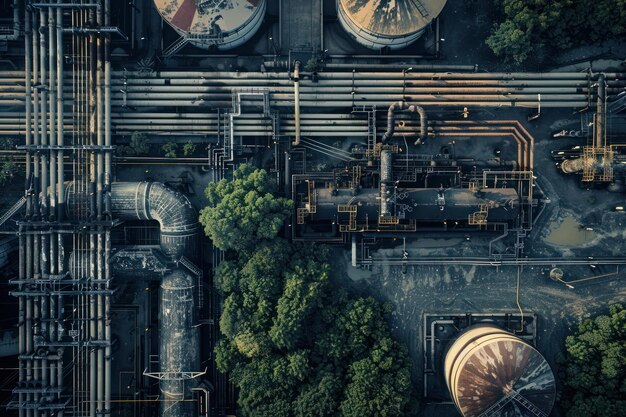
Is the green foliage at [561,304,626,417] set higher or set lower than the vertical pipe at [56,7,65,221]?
lower

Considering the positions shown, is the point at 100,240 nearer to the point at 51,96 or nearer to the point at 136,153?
the point at 136,153

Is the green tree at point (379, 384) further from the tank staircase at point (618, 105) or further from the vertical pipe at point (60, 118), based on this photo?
the tank staircase at point (618, 105)

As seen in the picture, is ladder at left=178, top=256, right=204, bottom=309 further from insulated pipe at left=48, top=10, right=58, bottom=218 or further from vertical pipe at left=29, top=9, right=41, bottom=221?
vertical pipe at left=29, top=9, right=41, bottom=221

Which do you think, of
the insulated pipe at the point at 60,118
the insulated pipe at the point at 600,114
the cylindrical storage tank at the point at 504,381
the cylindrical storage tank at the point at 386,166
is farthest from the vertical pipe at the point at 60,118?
the insulated pipe at the point at 600,114

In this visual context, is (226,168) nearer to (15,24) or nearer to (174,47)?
(174,47)

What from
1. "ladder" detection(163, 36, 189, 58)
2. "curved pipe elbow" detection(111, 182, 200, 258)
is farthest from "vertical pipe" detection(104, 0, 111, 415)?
"ladder" detection(163, 36, 189, 58)
